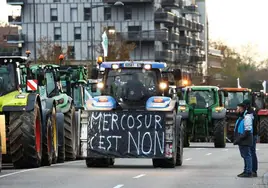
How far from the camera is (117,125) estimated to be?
2922 centimetres

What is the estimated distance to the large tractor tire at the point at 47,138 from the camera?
29359mm

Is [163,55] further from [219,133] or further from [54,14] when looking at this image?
[219,133]

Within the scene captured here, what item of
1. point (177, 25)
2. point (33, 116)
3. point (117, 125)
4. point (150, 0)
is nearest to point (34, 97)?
point (33, 116)

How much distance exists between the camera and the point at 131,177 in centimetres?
2536

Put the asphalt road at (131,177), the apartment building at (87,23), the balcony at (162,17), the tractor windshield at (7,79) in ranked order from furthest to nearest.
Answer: the balcony at (162,17) < the apartment building at (87,23) < the tractor windshield at (7,79) < the asphalt road at (131,177)

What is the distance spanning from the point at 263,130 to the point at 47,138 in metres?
30.1

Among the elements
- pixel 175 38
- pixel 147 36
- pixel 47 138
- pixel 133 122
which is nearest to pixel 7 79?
pixel 47 138

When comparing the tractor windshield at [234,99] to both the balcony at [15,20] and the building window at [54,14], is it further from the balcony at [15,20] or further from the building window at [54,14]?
the building window at [54,14]

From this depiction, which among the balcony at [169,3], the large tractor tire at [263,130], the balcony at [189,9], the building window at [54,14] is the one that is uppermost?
the balcony at [169,3]

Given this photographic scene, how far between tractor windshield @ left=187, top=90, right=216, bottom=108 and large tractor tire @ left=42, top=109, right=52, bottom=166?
65.3 feet

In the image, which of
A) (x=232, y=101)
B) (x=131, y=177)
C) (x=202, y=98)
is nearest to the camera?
(x=131, y=177)

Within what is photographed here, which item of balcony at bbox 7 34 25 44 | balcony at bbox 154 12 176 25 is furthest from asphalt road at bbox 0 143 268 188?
balcony at bbox 154 12 176 25

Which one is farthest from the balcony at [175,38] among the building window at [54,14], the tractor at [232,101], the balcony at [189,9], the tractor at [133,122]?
the tractor at [133,122]

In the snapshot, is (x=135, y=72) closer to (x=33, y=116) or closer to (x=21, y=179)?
(x=33, y=116)
